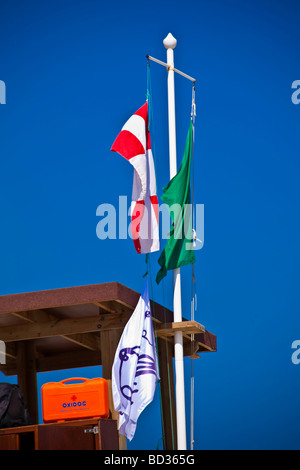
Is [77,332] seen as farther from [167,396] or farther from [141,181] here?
[167,396]

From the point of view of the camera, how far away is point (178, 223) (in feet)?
39.5

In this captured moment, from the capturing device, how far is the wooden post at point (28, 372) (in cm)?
1370

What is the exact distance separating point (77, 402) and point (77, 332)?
1.78 meters

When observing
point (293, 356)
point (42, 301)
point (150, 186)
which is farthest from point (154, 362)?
point (293, 356)

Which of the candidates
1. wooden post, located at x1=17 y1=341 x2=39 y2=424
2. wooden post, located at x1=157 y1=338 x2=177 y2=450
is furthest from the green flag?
wooden post, located at x1=17 y1=341 x2=39 y2=424

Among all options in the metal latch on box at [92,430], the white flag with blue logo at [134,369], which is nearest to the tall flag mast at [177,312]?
the white flag with blue logo at [134,369]

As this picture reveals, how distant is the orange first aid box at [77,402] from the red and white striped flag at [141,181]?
230cm

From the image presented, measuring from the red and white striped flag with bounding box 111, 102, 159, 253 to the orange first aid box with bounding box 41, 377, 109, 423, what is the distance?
2.30 meters

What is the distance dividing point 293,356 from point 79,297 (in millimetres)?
17469

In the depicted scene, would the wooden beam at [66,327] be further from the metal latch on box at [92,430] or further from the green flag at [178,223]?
the metal latch on box at [92,430]

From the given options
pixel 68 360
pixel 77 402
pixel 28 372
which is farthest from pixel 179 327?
pixel 68 360
